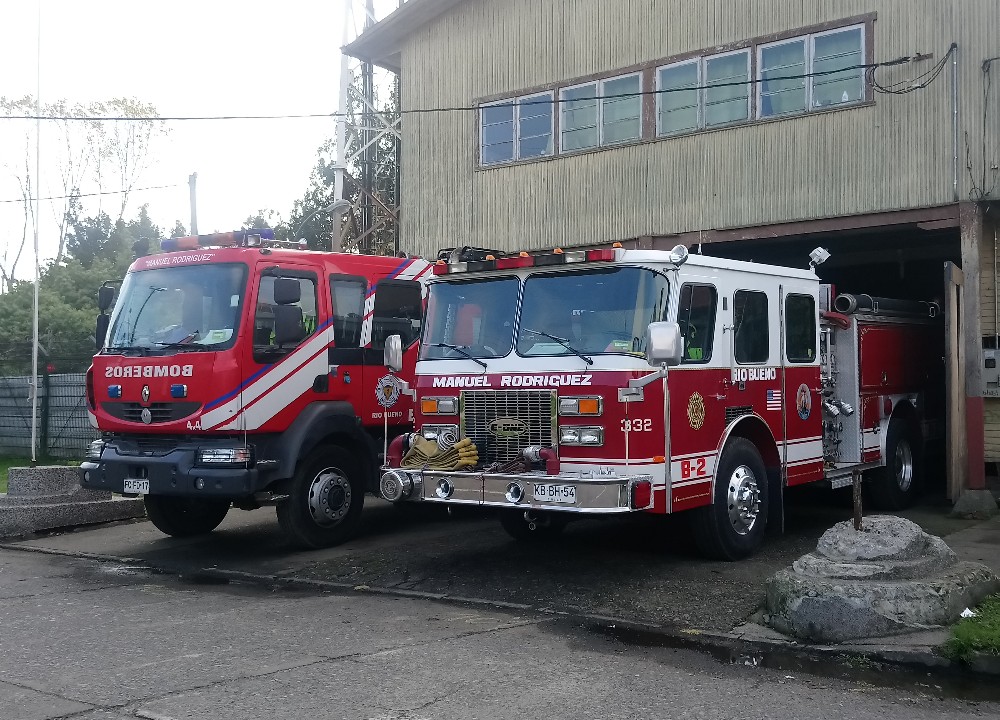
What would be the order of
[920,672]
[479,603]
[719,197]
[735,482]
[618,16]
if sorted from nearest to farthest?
[920,672]
[479,603]
[735,482]
[719,197]
[618,16]

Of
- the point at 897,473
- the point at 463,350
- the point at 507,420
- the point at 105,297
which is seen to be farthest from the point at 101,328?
the point at 897,473

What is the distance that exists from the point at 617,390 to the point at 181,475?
407 cm

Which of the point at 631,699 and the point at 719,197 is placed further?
the point at 719,197

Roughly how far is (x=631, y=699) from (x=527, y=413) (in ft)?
10.9

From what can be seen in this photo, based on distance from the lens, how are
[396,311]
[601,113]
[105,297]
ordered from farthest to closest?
[601,113], [396,311], [105,297]

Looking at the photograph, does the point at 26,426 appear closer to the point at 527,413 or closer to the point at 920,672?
the point at 527,413

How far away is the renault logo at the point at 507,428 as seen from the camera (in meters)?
8.77

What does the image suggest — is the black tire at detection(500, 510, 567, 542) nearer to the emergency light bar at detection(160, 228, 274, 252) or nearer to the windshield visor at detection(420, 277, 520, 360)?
the windshield visor at detection(420, 277, 520, 360)

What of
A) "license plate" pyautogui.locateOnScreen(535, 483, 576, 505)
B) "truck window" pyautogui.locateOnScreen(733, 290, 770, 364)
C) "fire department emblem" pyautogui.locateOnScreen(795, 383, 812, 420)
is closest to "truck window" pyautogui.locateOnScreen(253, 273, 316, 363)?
"license plate" pyautogui.locateOnScreen(535, 483, 576, 505)

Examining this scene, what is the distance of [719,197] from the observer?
47.7ft

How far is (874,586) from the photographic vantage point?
270 inches

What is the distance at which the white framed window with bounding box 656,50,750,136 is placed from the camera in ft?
47.3

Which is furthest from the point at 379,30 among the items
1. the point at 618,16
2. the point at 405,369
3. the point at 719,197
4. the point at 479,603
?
the point at 479,603

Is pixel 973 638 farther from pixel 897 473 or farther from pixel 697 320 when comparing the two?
pixel 897 473
